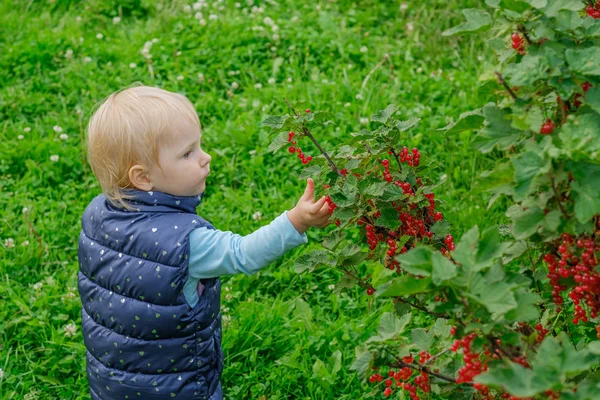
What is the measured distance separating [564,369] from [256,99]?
11.3 ft

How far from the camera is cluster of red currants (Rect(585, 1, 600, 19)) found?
1867 mm

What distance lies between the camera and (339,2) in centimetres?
568

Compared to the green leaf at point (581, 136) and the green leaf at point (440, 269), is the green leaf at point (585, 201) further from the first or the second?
the green leaf at point (440, 269)

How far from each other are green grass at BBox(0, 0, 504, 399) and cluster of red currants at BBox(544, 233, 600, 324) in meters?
1.37

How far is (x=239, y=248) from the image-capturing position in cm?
245

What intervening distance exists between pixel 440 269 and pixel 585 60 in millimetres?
537

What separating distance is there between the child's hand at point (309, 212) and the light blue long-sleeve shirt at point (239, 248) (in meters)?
0.02

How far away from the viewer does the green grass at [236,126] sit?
325 centimetres

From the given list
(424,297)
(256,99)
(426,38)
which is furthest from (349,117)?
(424,297)

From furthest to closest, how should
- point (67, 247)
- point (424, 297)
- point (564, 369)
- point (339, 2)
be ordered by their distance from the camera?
point (339, 2) < point (67, 247) < point (424, 297) < point (564, 369)

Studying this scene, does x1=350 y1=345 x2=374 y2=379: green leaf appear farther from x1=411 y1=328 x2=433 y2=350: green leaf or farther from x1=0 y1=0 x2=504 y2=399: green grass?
x1=0 y1=0 x2=504 y2=399: green grass

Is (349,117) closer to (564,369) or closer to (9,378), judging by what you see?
(9,378)

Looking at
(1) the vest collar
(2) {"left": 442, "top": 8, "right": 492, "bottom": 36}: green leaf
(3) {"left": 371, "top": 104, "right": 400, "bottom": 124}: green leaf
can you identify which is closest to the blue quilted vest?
(1) the vest collar

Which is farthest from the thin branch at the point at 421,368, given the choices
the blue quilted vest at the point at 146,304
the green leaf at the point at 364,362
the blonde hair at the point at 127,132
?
the blonde hair at the point at 127,132
